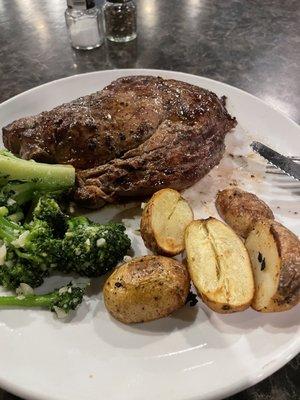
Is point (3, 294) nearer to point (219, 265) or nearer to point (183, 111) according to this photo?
point (219, 265)

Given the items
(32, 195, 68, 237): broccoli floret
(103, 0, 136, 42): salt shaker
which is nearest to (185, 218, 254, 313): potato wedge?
(32, 195, 68, 237): broccoli floret

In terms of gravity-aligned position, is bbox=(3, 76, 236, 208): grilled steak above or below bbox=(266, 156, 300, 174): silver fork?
above

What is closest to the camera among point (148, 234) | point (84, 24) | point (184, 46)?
point (148, 234)

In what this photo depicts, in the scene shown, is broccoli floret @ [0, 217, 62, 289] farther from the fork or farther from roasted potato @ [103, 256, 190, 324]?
the fork

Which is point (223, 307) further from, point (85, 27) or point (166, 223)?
point (85, 27)

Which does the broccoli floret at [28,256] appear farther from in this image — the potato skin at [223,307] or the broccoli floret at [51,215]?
the potato skin at [223,307]

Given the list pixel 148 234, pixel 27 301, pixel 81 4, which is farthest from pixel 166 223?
pixel 81 4

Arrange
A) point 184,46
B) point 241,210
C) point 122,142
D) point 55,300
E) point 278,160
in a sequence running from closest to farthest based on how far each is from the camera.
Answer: point 55,300
point 241,210
point 122,142
point 278,160
point 184,46
